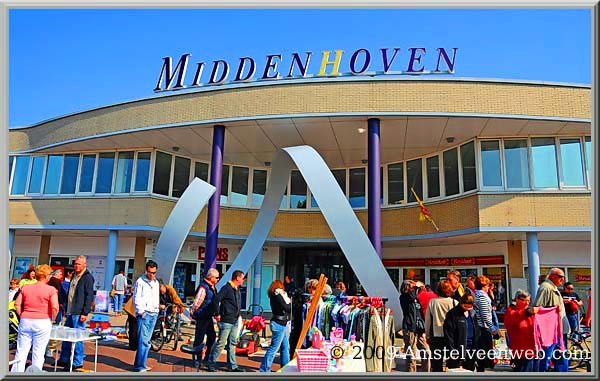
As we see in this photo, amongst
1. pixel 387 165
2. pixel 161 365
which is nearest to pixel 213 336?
pixel 161 365

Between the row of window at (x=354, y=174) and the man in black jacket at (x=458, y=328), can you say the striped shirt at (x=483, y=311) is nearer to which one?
the man in black jacket at (x=458, y=328)

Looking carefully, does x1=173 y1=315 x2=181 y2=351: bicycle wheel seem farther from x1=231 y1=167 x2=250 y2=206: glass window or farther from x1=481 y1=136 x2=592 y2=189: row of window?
x1=481 y1=136 x2=592 y2=189: row of window

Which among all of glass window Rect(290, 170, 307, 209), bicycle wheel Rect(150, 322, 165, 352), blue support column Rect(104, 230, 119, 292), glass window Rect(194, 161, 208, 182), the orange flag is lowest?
bicycle wheel Rect(150, 322, 165, 352)

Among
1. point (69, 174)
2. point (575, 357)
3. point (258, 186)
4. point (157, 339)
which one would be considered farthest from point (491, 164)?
point (69, 174)

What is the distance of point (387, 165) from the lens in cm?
1942

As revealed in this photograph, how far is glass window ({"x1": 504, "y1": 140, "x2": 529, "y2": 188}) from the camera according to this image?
1496 cm

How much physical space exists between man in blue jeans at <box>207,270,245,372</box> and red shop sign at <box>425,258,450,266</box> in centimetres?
1325

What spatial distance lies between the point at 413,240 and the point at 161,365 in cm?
1172

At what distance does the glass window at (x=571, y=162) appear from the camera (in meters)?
14.7

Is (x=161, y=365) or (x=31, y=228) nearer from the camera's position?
(x=161, y=365)

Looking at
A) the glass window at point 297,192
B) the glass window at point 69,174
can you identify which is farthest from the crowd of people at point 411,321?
the glass window at point 69,174

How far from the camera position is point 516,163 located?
49.7 ft

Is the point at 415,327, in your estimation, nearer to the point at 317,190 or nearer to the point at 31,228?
the point at 317,190

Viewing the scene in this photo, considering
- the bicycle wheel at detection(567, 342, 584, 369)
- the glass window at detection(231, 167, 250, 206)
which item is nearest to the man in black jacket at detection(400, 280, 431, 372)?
the bicycle wheel at detection(567, 342, 584, 369)
